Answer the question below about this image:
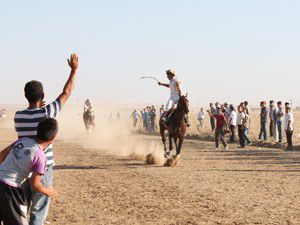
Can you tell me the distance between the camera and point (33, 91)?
5.88 meters

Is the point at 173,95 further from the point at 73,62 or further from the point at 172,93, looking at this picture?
the point at 73,62

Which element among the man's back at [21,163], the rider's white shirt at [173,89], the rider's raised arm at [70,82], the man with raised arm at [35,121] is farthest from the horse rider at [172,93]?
the man's back at [21,163]

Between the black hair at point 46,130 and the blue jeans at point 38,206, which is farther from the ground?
the black hair at point 46,130

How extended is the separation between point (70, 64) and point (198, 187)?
678cm

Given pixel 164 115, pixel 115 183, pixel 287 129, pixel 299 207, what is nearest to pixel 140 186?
pixel 115 183

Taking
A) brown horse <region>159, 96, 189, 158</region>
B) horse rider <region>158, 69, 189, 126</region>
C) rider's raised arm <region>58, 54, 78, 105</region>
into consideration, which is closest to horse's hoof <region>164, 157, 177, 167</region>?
brown horse <region>159, 96, 189, 158</region>

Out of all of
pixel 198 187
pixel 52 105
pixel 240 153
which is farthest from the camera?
pixel 240 153

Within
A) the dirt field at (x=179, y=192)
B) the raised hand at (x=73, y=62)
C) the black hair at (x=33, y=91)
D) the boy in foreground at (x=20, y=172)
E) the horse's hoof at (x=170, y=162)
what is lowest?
the dirt field at (x=179, y=192)

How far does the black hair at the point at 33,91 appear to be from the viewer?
5.86 meters

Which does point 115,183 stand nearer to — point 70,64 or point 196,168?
point 196,168

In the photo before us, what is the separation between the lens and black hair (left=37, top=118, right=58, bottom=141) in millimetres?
5492

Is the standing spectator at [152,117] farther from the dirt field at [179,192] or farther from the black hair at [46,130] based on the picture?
the black hair at [46,130]

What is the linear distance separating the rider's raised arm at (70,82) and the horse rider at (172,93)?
1107 cm

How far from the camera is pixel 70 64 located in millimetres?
6160
